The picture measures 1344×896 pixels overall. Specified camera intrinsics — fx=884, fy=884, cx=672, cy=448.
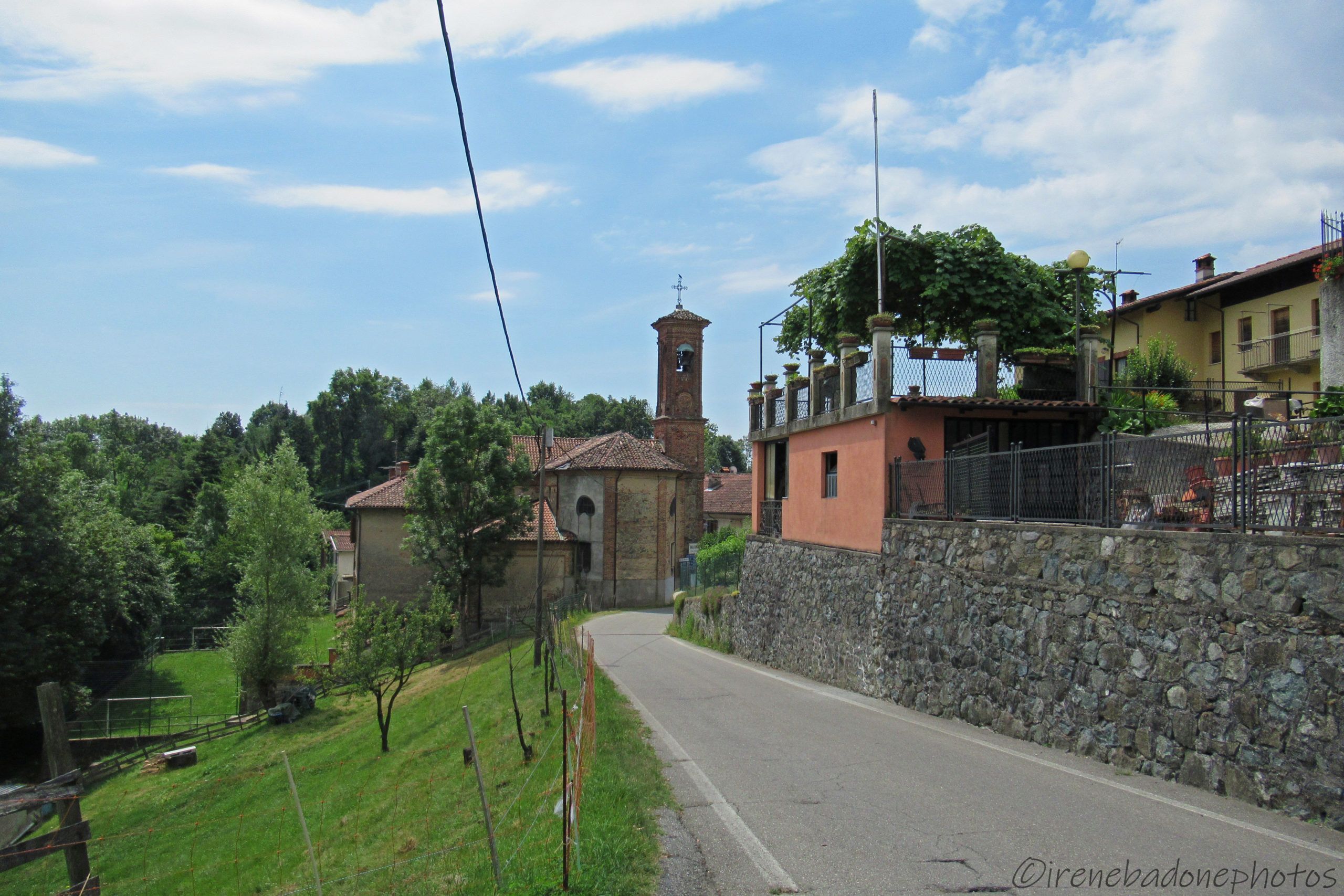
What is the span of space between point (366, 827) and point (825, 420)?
1176 centimetres

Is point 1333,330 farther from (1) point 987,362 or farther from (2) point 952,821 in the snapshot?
(2) point 952,821

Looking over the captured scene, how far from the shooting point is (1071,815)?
743 cm

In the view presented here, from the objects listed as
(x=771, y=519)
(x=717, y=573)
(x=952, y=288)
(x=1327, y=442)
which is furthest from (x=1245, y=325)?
(x=1327, y=442)

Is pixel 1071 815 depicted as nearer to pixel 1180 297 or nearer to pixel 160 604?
pixel 1180 297

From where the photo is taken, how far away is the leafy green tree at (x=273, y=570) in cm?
3469

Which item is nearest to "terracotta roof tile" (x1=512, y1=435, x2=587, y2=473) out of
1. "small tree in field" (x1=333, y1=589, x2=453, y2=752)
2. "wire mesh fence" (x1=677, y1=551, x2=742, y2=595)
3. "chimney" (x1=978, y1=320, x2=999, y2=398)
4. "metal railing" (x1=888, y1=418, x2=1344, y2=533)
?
"wire mesh fence" (x1=677, y1=551, x2=742, y2=595)

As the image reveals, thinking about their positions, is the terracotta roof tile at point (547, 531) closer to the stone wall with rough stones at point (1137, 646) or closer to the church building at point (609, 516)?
the church building at point (609, 516)

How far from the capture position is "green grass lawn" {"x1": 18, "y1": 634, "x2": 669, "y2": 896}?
7.27 metres

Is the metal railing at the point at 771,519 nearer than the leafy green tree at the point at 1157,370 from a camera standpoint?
No

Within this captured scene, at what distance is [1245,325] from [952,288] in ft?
28.5

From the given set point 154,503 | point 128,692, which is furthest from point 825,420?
point 154,503

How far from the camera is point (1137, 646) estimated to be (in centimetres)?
929

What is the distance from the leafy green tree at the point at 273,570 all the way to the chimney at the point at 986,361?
28.6 meters

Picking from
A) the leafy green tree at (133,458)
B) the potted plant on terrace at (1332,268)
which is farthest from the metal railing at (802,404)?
the leafy green tree at (133,458)
